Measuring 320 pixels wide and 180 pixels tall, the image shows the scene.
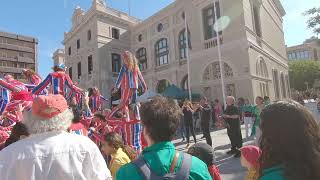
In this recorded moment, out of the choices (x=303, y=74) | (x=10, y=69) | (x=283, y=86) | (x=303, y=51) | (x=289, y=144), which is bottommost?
(x=289, y=144)

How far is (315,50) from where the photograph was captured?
97.2 metres

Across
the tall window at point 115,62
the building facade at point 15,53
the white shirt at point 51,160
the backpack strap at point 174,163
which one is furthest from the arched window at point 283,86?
the building facade at point 15,53

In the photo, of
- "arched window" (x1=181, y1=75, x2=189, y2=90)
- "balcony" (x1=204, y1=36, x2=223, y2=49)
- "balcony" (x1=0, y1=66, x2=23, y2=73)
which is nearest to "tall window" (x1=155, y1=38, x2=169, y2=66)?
"arched window" (x1=181, y1=75, x2=189, y2=90)

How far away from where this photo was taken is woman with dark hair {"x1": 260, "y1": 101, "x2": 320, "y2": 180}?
1.61m

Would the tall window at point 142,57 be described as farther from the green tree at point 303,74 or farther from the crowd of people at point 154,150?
the green tree at point 303,74

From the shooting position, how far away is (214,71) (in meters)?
23.1

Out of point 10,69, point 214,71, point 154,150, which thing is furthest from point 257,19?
point 10,69

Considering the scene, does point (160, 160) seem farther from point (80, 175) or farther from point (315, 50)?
point (315, 50)

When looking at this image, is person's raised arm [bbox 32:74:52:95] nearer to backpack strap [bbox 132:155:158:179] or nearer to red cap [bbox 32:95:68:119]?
red cap [bbox 32:95:68:119]

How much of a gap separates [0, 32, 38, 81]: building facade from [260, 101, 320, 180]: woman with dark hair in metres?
78.8

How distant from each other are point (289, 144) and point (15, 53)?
83.8 meters

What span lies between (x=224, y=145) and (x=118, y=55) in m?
Answer: 28.4

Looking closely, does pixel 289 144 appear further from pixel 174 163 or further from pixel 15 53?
pixel 15 53

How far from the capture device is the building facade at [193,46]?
21.9 m
